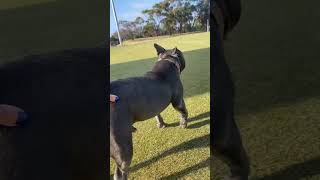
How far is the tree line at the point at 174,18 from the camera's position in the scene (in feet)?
5.47

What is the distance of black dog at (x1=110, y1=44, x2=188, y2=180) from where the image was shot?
5.45 ft

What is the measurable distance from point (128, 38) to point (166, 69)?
0.55 ft

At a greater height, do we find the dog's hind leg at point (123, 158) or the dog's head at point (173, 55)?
the dog's head at point (173, 55)

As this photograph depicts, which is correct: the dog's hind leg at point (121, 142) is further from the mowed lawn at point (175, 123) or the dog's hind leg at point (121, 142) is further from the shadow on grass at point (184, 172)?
the shadow on grass at point (184, 172)

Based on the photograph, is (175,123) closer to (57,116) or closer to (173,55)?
(173,55)

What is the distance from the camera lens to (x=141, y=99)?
167cm

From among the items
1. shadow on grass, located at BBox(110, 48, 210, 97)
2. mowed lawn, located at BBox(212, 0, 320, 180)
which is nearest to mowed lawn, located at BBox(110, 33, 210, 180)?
shadow on grass, located at BBox(110, 48, 210, 97)

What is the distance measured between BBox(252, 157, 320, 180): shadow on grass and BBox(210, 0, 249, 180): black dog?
169 mm

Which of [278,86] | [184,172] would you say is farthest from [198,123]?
[278,86]

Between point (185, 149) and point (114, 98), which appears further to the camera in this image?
point (185, 149)

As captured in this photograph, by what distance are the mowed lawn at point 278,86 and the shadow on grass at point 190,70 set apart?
14 centimetres

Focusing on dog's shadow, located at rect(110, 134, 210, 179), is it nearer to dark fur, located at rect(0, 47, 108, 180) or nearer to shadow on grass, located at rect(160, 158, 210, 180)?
shadow on grass, located at rect(160, 158, 210, 180)

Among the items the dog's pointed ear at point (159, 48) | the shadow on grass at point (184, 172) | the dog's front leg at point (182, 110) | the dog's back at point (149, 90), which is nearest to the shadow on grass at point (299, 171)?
the shadow on grass at point (184, 172)

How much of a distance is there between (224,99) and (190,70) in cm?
22
